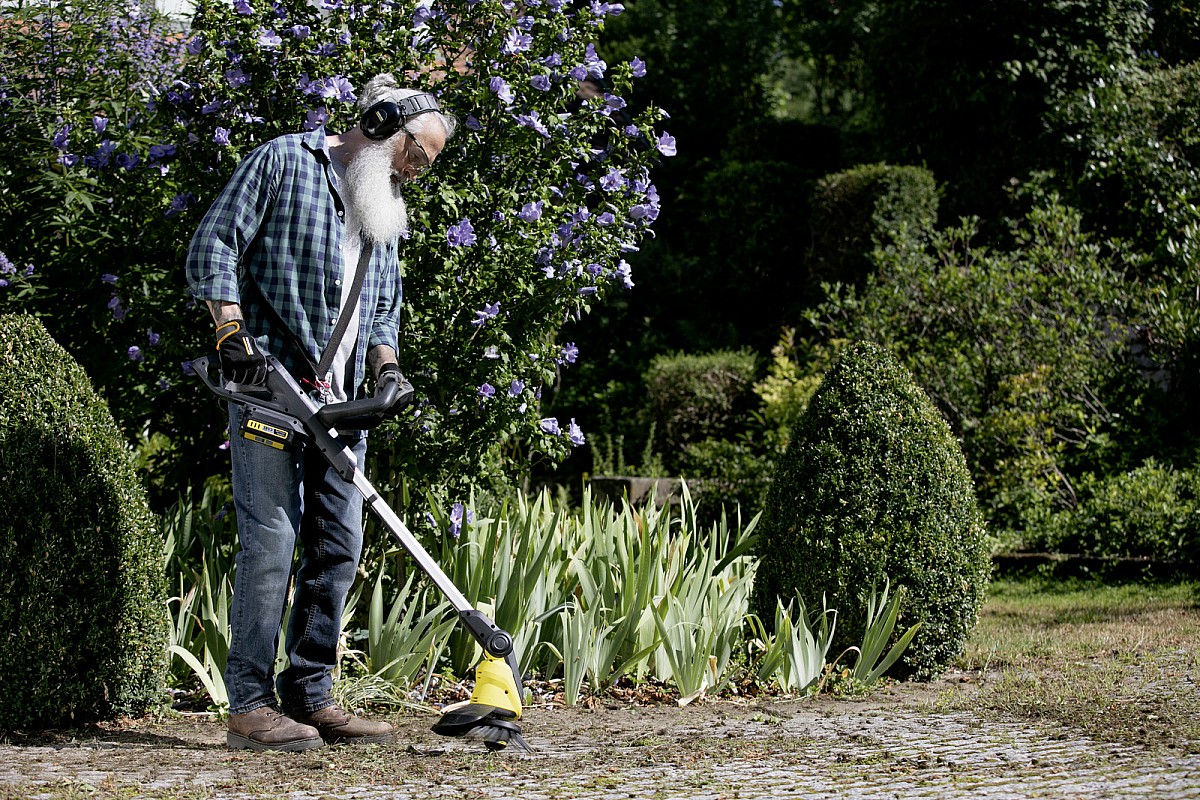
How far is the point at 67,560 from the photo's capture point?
3.70m

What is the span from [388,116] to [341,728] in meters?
1.80

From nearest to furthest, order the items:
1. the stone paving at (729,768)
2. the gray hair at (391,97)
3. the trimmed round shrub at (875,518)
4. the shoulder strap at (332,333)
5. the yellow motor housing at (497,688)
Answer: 1. the stone paving at (729,768)
2. the yellow motor housing at (497,688)
3. the shoulder strap at (332,333)
4. the gray hair at (391,97)
5. the trimmed round shrub at (875,518)

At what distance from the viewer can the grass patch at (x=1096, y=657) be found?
12.3ft

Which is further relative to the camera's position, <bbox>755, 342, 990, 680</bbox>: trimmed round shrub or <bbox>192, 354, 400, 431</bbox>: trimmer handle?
<bbox>755, 342, 990, 680</bbox>: trimmed round shrub

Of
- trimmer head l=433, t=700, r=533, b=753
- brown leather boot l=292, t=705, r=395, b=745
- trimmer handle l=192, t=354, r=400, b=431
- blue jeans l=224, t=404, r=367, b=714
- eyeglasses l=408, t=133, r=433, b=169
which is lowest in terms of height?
brown leather boot l=292, t=705, r=395, b=745

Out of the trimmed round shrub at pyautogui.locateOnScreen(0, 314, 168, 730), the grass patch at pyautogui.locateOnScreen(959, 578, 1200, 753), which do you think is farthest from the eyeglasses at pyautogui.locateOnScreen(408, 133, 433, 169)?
the grass patch at pyautogui.locateOnScreen(959, 578, 1200, 753)

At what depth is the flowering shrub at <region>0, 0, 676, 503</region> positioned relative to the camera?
4.55 meters

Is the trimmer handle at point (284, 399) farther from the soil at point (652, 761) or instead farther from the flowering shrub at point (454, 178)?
the flowering shrub at point (454, 178)

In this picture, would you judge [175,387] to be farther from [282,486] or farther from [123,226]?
[282,486]

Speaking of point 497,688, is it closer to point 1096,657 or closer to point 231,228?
point 231,228

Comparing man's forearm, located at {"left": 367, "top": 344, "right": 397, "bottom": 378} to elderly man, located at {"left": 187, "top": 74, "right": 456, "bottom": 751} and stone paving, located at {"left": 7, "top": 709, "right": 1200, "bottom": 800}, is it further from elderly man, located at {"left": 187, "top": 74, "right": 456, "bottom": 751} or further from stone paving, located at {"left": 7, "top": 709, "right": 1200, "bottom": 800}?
stone paving, located at {"left": 7, "top": 709, "right": 1200, "bottom": 800}

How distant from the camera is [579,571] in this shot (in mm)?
4414

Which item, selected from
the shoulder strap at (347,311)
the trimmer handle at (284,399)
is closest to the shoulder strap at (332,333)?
the shoulder strap at (347,311)

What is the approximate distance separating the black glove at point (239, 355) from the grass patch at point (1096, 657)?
259 centimetres
